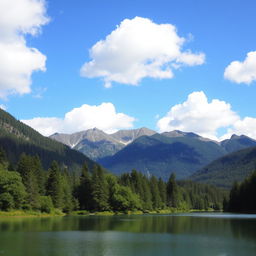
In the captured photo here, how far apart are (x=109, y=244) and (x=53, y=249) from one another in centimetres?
792

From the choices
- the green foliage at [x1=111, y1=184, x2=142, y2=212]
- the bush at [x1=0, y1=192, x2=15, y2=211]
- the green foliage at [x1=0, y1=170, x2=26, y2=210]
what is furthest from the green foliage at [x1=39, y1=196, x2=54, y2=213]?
the green foliage at [x1=111, y1=184, x2=142, y2=212]

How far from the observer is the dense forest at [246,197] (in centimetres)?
16362

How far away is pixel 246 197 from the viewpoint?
16925 centimetres

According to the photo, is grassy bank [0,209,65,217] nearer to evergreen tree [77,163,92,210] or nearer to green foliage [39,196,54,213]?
green foliage [39,196,54,213]

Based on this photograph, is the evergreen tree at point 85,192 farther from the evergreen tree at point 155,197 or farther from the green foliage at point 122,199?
the evergreen tree at point 155,197

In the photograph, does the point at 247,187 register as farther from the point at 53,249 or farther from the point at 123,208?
the point at 53,249

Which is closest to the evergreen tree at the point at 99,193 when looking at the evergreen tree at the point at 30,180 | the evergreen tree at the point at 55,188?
the evergreen tree at the point at 55,188

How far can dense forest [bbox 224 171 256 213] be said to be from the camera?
163625 millimetres

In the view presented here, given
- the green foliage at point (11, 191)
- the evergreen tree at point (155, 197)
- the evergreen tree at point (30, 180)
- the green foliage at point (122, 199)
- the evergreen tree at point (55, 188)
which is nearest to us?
the green foliage at point (11, 191)

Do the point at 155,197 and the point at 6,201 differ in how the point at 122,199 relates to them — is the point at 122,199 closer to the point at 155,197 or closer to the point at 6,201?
the point at 155,197

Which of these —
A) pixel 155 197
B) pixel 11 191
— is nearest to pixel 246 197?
pixel 155 197

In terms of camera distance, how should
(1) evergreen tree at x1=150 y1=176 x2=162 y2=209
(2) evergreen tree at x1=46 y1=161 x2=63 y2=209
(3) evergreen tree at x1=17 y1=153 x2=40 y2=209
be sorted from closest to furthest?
1. (3) evergreen tree at x1=17 y1=153 x2=40 y2=209
2. (2) evergreen tree at x1=46 y1=161 x2=63 y2=209
3. (1) evergreen tree at x1=150 y1=176 x2=162 y2=209

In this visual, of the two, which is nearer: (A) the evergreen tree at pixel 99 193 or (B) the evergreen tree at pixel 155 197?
(A) the evergreen tree at pixel 99 193

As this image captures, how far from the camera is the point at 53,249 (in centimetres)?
4259
